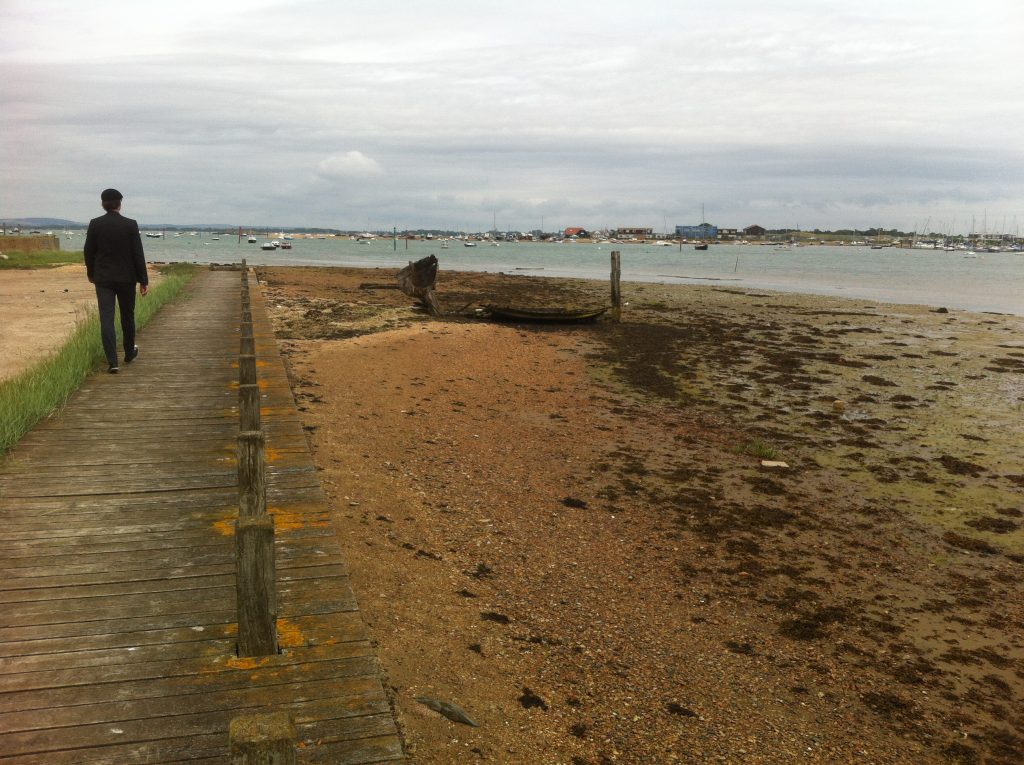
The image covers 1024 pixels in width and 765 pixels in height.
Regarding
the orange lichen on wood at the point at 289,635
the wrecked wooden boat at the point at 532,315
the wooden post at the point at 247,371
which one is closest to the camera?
the orange lichen on wood at the point at 289,635

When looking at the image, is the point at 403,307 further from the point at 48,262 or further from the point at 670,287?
the point at 48,262

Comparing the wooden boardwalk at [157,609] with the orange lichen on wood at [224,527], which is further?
the orange lichen on wood at [224,527]

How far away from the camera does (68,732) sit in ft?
9.03

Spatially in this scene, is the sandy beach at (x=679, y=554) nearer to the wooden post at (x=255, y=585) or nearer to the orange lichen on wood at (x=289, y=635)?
the orange lichen on wood at (x=289, y=635)

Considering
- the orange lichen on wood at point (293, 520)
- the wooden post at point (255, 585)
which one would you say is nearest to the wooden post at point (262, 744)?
the wooden post at point (255, 585)

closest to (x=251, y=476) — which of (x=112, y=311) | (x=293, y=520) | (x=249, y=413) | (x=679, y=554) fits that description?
(x=249, y=413)

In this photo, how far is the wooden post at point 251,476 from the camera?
10.1ft

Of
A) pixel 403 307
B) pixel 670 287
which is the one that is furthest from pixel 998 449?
pixel 670 287

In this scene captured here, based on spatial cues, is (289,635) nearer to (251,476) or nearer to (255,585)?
(255,585)

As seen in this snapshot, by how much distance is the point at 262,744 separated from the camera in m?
1.76

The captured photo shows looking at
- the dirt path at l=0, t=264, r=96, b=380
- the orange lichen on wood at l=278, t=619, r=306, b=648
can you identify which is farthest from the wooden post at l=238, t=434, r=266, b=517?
the dirt path at l=0, t=264, r=96, b=380

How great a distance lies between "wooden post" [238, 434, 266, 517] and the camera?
3066mm

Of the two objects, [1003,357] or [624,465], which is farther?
[1003,357]

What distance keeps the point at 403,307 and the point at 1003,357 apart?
17839 millimetres
